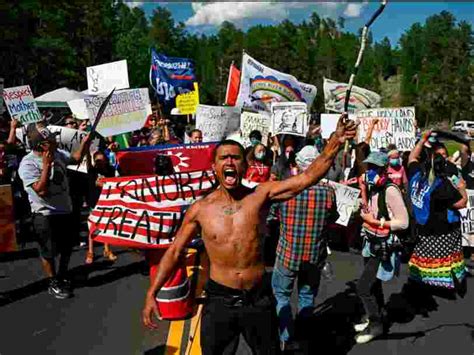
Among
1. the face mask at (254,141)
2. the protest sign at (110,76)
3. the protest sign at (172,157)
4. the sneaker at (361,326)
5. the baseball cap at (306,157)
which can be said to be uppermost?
the protest sign at (110,76)

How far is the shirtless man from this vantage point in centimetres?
398

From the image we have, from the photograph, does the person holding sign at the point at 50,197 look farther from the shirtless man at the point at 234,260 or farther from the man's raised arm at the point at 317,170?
the man's raised arm at the point at 317,170

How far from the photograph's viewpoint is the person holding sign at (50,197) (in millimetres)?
6887

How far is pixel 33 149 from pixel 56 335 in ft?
6.97

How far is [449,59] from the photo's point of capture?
293 feet

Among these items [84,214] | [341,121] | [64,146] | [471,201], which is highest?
[341,121]

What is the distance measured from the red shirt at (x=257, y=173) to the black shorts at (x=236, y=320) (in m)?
4.62

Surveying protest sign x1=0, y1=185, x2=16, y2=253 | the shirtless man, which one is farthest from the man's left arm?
the shirtless man

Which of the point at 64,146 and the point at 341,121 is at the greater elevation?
the point at 341,121

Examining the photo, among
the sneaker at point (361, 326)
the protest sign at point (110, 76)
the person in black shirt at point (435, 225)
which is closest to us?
the sneaker at point (361, 326)

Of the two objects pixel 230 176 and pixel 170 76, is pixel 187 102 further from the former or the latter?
pixel 230 176

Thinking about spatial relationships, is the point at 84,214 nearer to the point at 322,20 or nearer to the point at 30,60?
the point at 30,60

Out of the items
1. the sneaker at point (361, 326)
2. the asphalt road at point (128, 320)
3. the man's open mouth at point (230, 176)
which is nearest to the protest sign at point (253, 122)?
the asphalt road at point (128, 320)

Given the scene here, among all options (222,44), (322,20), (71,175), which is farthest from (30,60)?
(322,20)
